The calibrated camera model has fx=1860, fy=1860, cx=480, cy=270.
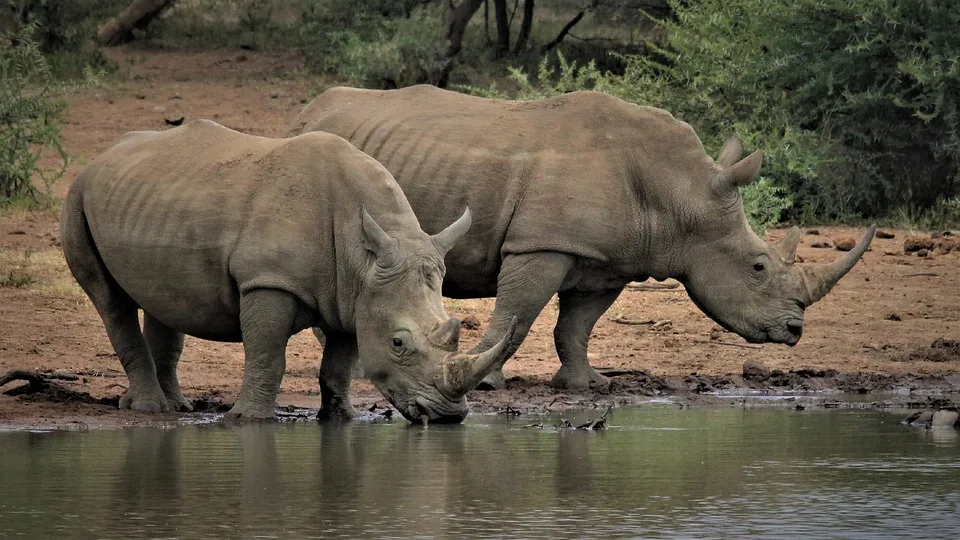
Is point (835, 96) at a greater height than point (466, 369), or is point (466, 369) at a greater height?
point (835, 96)

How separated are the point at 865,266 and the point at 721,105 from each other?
343 centimetres

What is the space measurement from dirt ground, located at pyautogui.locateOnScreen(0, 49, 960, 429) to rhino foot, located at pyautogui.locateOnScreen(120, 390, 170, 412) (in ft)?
0.39

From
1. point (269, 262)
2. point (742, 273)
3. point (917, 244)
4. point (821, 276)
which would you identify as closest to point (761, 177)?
point (917, 244)

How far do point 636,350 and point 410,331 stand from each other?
13.1ft

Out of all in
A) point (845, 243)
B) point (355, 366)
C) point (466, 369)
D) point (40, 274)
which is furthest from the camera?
point (845, 243)

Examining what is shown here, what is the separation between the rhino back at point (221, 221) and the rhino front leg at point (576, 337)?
2.11 metres

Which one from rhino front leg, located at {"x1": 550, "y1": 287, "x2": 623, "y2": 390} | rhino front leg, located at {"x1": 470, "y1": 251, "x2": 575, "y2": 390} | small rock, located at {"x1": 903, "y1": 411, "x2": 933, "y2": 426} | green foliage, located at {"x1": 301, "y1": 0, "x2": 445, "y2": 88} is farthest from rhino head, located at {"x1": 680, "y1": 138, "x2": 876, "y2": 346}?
green foliage, located at {"x1": 301, "y1": 0, "x2": 445, "y2": 88}

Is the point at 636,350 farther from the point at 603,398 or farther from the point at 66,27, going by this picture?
the point at 66,27

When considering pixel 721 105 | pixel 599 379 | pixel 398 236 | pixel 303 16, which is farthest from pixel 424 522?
pixel 303 16

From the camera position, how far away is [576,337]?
1088cm

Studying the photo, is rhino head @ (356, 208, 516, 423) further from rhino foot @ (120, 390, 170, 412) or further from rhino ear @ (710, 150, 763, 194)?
rhino ear @ (710, 150, 763, 194)

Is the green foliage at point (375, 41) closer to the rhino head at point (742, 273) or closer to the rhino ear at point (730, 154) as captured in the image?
the rhino ear at point (730, 154)

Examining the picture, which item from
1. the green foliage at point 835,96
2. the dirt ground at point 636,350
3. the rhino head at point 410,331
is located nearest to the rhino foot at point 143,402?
the dirt ground at point 636,350

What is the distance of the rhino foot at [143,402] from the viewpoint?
9594 millimetres
